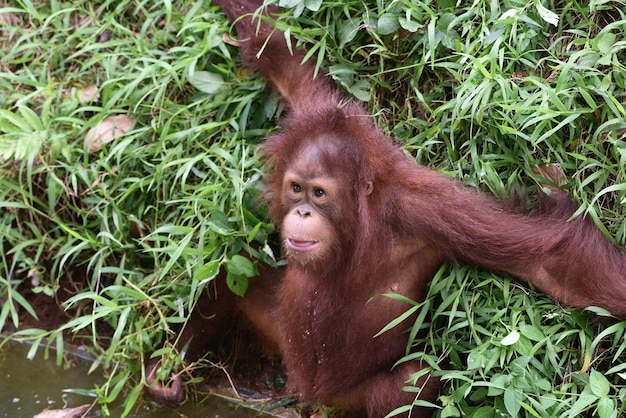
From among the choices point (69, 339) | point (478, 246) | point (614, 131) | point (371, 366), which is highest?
point (614, 131)

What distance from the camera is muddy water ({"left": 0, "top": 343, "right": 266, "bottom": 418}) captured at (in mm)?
4508

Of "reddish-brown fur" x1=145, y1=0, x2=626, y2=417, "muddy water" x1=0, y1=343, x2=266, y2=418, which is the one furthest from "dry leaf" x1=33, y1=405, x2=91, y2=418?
"reddish-brown fur" x1=145, y1=0, x2=626, y2=417

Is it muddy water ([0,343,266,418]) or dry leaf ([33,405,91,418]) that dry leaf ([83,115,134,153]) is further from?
dry leaf ([33,405,91,418])

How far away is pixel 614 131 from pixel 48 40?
2969mm

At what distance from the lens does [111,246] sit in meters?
4.60

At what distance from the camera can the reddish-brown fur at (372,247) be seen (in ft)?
11.7

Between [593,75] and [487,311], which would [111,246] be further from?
[593,75]

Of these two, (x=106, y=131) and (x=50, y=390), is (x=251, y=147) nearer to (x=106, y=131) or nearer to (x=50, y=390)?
(x=106, y=131)

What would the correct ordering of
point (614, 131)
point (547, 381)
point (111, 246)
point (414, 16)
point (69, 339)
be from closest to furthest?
point (547, 381) → point (614, 131) → point (414, 16) → point (111, 246) → point (69, 339)

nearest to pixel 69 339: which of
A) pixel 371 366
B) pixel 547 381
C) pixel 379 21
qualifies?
pixel 371 366

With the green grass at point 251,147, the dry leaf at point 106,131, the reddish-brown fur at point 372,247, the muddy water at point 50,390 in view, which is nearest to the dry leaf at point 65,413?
the muddy water at point 50,390

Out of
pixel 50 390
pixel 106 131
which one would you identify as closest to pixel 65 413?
pixel 50 390

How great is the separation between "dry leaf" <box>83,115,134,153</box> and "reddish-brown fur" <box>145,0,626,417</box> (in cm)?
105

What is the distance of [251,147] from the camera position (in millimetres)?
4410
